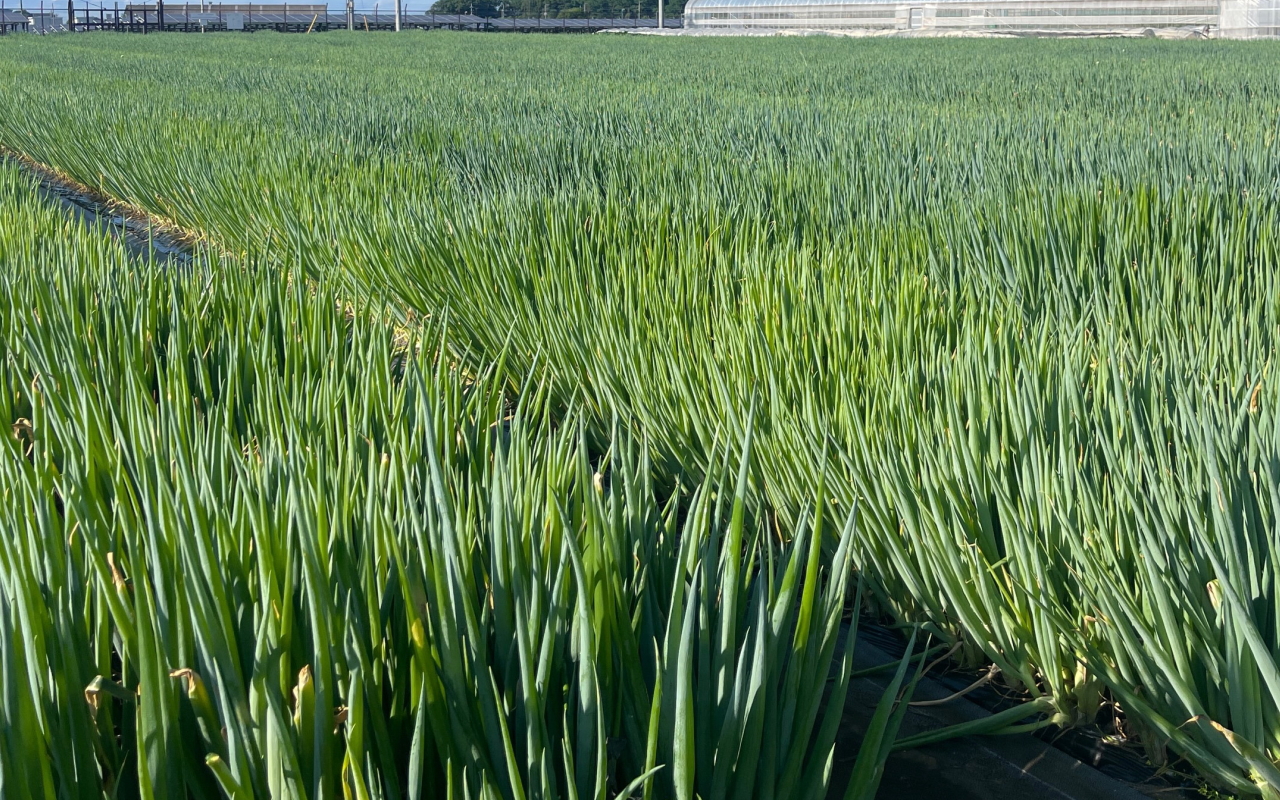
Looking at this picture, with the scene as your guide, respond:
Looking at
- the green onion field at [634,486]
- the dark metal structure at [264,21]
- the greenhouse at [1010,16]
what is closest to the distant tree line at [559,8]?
the dark metal structure at [264,21]

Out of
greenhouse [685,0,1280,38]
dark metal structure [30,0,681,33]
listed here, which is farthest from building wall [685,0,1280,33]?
dark metal structure [30,0,681,33]

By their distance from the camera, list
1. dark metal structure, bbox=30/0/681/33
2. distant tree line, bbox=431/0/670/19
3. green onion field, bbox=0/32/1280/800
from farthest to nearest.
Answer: distant tree line, bbox=431/0/670/19 → dark metal structure, bbox=30/0/681/33 → green onion field, bbox=0/32/1280/800

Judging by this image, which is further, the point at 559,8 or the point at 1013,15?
the point at 559,8

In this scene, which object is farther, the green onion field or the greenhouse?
the greenhouse

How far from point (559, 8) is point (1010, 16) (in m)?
36.8

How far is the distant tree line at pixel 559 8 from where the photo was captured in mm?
55438

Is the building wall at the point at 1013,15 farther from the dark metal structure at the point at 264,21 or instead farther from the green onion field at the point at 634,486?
the green onion field at the point at 634,486

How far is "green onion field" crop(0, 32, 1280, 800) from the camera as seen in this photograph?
844 millimetres

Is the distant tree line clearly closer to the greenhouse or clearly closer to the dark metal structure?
the dark metal structure

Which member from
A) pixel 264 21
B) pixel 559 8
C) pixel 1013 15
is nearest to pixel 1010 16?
pixel 1013 15

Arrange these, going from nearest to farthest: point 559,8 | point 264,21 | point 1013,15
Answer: point 1013,15 → point 264,21 → point 559,8

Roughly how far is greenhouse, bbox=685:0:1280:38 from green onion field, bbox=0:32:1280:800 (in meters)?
24.6

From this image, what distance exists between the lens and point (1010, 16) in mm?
28344

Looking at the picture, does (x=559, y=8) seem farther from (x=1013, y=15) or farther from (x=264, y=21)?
(x=1013, y=15)
